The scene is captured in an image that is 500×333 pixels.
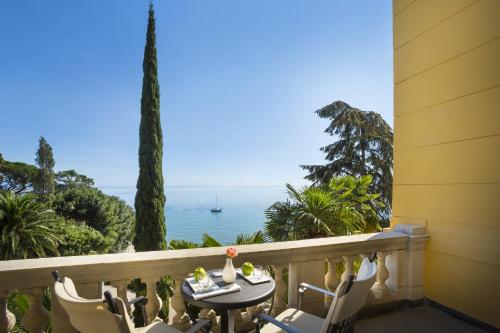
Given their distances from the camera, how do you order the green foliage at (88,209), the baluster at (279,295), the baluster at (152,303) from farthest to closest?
the green foliage at (88,209) < the baluster at (279,295) < the baluster at (152,303)

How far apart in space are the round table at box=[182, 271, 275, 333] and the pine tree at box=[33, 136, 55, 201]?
123 feet

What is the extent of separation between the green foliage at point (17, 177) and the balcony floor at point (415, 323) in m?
39.0

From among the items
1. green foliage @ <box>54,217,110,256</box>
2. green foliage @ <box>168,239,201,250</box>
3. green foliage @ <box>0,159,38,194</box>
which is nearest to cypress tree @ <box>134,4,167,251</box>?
green foliage @ <box>54,217,110,256</box>

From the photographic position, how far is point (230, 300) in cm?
141

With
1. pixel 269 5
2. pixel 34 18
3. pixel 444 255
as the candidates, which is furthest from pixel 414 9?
pixel 34 18

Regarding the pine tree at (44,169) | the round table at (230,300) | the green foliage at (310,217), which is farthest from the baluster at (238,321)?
the pine tree at (44,169)

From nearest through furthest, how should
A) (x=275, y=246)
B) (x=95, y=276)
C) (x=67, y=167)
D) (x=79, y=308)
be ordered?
1. (x=79, y=308)
2. (x=95, y=276)
3. (x=275, y=246)
4. (x=67, y=167)

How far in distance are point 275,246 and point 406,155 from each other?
190cm

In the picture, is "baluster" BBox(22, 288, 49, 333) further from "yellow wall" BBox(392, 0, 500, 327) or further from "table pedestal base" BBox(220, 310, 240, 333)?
"yellow wall" BBox(392, 0, 500, 327)

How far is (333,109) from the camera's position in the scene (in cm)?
1599

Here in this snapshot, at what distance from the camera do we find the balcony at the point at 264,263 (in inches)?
60.6

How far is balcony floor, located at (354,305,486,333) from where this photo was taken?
7.32ft

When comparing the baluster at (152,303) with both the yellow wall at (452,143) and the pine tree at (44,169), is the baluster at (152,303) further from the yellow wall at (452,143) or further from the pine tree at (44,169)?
the pine tree at (44,169)

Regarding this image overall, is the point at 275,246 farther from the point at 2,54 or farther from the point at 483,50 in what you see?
the point at 2,54
